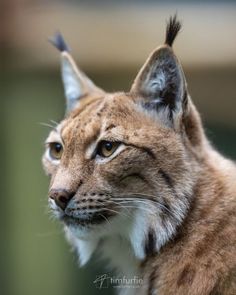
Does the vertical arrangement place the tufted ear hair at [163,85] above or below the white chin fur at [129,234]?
above

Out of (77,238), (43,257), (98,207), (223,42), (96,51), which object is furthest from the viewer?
(96,51)

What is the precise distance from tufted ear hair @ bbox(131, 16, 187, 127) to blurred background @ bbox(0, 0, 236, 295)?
3.81 ft

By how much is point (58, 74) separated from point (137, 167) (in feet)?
9.72

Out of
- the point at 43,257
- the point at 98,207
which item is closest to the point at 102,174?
the point at 98,207

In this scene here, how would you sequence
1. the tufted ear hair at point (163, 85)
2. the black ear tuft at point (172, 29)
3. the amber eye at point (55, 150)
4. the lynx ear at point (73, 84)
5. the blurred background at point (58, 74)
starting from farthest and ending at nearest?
the blurred background at point (58, 74) → the lynx ear at point (73, 84) → the amber eye at point (55, 150) → the tufted ear hair at point (163, 85) → the black ear tuft at point (172, 29)

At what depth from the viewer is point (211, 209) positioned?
8.36 feet

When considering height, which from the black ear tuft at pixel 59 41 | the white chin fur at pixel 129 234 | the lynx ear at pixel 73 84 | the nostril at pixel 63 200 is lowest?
the white chin fur at pixel 129 234

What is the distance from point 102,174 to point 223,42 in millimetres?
2911

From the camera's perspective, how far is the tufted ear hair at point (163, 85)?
7.96ft

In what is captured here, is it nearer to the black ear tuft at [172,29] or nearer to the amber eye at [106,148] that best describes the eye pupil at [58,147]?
the amber eye at [106,148]

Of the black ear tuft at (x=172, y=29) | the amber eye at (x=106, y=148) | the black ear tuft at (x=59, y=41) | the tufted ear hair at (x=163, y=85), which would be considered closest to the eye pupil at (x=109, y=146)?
the amber eye at (x=106, y=148)

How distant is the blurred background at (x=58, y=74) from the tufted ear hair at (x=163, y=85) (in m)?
1.16

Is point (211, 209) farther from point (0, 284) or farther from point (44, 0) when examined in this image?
point (44, 0)

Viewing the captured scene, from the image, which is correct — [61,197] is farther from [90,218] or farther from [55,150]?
[55,150]
